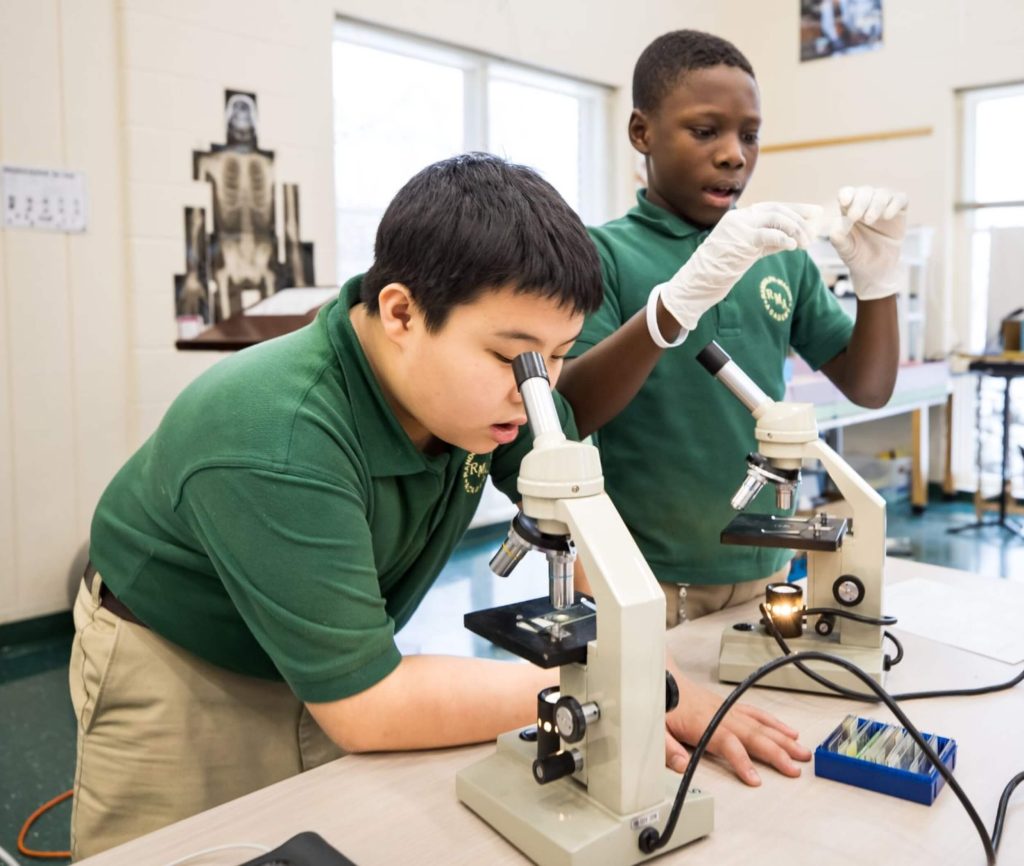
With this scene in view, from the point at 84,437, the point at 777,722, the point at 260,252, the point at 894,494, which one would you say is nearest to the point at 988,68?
the point at 894,494

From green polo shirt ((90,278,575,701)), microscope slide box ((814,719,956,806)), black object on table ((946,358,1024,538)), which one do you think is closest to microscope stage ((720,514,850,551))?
microscope slide box ((814,719,956,806))

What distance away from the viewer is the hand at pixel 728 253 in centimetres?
119

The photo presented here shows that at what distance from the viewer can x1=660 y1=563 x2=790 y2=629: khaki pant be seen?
1445 millimetres

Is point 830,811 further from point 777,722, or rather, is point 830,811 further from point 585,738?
point 585,738

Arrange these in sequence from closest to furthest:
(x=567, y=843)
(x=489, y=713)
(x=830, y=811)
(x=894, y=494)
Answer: (x=567, y=843)
(x=830, y=811)
(x=489, y=713)
(x=894, y=494)

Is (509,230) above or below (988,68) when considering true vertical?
below

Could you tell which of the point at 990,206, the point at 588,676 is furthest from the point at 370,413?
the point at 990,206

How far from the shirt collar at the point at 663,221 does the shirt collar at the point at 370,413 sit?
2.30 ft

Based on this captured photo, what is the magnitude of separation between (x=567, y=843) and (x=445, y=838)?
0.13m

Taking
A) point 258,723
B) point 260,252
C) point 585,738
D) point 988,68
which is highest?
point 988,68

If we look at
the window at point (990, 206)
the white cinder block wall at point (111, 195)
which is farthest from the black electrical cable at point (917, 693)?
the window at point (990, 206)

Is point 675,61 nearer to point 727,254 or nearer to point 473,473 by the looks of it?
point 727,254

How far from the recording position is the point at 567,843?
0.71 meters

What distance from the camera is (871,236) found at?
1.41 metres
